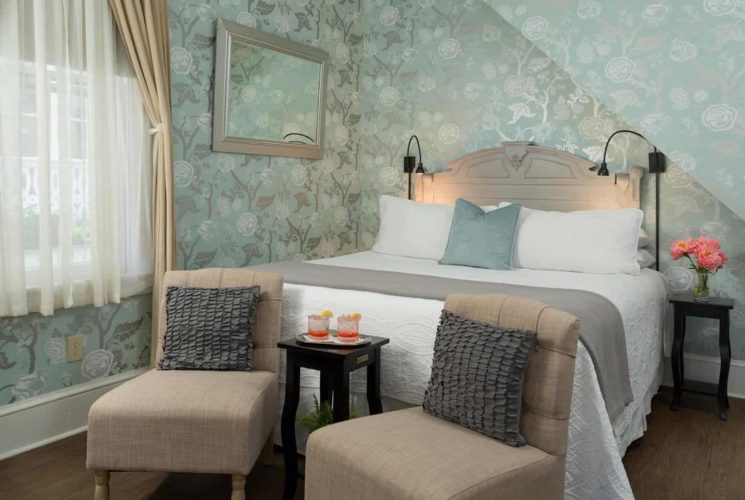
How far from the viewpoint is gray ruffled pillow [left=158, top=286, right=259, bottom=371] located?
243 cm

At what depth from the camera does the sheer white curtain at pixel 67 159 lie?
2.63 meters

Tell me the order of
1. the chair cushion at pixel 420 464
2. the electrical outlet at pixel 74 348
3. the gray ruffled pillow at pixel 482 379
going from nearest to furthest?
the chair cushion at pixel 420 464 < the gray ruffled pillow at pixel 482 379 < the electrical outlet at pixel 74 348

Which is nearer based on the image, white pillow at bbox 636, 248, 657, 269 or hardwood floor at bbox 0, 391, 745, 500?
hardwood floor at bbox 0, 391, 745, 500

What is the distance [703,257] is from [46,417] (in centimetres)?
317

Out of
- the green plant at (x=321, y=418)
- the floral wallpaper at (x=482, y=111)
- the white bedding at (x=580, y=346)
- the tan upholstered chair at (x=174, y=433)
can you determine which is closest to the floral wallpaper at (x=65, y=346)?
the tan upholstered chair at (x=174, y=433)

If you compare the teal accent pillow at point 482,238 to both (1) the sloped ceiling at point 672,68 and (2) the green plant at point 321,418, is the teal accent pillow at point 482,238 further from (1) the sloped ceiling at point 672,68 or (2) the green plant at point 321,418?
(2) the green plant at point 321,418

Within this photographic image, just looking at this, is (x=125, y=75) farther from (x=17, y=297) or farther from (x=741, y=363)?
(x=741, y=363)

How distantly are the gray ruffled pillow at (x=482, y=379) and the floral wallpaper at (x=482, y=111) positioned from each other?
6.14 ft

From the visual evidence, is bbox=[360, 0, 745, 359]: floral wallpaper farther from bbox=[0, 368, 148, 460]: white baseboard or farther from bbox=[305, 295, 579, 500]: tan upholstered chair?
bbox=[0, 368, 148, 460]: white baseboard

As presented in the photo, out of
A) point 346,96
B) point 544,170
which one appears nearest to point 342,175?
point 346,96

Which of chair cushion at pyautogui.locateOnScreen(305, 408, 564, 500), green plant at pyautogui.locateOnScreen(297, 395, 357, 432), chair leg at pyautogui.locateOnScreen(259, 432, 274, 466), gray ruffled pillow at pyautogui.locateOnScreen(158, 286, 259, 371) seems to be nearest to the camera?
chair cushion at pyautogui.locateOnScreen(305, 408, 564, 500)

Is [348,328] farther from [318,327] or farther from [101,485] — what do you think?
[101,485]

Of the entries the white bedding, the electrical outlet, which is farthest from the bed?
the electrical outlet

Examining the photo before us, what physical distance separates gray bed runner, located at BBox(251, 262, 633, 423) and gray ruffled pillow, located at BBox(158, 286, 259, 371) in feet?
1.31
